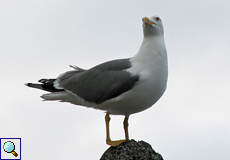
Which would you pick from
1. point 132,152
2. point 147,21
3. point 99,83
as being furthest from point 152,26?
point 132,152

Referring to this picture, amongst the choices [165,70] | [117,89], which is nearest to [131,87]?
[117,89]

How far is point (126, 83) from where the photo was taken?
9.85 meters

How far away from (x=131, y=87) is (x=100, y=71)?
122 cm

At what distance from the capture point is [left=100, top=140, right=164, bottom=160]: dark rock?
952cm

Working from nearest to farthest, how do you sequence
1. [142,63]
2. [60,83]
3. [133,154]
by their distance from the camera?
[133,154] → [142,63] → [60,83]

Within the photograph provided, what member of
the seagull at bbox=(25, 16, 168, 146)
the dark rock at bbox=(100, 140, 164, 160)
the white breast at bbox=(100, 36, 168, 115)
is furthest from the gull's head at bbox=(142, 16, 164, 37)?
the dark rock at bbox=(100, 140, 164, 160)

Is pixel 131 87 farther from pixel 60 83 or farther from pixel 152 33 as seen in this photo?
pixel 60 83

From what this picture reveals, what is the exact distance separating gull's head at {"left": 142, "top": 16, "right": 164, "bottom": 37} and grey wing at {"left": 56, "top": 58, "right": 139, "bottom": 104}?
1344mm

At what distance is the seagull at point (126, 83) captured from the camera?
9875 mm

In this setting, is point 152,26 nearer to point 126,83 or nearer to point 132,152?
point 126,83

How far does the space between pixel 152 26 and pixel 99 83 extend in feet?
6.91

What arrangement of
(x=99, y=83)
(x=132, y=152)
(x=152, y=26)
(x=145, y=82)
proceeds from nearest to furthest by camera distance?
(x=132, y=152), (x=145, y=82), (x=99, y=83), (x=152, y=26)

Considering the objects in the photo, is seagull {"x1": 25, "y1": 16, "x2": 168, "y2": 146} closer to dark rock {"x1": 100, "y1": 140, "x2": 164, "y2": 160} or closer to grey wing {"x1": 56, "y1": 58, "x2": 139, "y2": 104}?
grey wing {"x1": 56, "y1": 58, "x2": 139, "y2": 104}

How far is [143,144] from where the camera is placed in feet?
32.4
